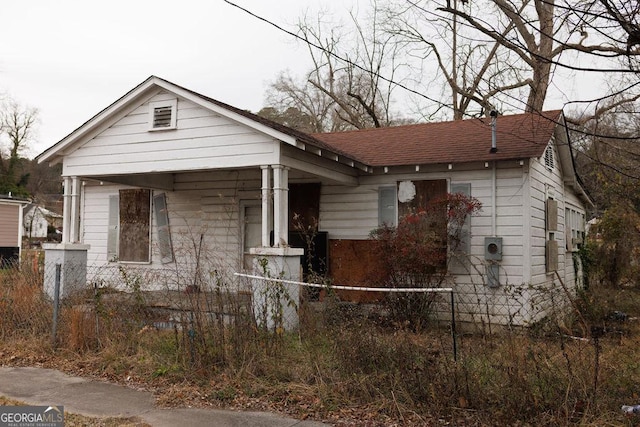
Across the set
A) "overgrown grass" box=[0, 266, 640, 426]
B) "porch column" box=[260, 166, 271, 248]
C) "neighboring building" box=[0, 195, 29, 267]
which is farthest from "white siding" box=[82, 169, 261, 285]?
"neighboring building" box=[0, 195, 29, 267]

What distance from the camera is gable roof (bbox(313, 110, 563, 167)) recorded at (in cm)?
980

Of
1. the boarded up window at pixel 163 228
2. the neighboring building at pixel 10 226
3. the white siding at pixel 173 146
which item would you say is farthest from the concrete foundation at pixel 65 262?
the neighboring building at pixel 10 226

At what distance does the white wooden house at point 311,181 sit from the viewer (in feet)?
28.6

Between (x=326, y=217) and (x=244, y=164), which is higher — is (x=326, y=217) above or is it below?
below

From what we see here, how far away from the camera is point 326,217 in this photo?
436 inches

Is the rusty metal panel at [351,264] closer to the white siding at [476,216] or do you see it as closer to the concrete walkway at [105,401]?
the white siding at [476,216]

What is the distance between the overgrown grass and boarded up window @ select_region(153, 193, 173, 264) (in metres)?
5.16

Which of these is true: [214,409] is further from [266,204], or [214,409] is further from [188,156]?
[188,156]

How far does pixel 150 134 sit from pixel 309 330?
5239 mm

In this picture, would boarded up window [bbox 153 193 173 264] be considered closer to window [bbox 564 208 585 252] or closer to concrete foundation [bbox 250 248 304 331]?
concrete foundation [bbox 250 248 304 331]

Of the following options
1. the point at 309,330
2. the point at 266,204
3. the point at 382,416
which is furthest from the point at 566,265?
the point at 382,416

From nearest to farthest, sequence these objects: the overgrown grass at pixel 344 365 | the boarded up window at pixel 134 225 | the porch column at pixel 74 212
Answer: the overgrown grass at pixel 344 365, the porch column at pixel 74 212, the boarded up window at pixel 134 225

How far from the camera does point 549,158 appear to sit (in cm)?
1141

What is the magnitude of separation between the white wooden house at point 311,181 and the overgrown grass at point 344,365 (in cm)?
189
